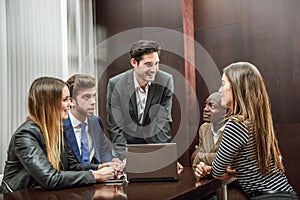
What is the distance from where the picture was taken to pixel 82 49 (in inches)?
144

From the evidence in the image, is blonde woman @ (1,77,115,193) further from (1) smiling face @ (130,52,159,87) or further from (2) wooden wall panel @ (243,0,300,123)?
(2) wooden wall panel @ (243,0,300,123)

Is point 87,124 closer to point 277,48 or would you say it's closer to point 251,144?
point 251,144

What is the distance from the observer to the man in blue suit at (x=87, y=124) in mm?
2110

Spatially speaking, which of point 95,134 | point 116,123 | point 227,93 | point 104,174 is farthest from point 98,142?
point 227,93

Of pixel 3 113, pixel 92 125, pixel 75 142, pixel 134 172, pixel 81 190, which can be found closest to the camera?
pixel 81 190

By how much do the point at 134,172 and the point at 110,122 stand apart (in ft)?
3.27

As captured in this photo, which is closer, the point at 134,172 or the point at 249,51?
the point at 134,172

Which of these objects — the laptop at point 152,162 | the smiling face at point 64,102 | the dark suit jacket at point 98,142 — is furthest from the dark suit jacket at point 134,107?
the laptop at point 152,162

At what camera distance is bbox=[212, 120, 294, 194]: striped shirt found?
1.48m

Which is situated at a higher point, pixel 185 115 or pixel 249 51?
pixel 249 51

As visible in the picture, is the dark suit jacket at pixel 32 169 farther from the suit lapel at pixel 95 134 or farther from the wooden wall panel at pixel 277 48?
the wooden wall panel at pixel 277 48

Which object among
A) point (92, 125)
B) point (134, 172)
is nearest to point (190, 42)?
point (92, 125)

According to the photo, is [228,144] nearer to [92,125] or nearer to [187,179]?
[187,179]

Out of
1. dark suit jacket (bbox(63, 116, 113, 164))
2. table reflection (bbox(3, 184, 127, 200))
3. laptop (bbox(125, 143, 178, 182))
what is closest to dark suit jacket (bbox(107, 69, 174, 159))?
dark suit jacket (bbox(63, 116, 113, 164))
